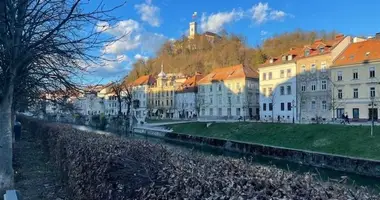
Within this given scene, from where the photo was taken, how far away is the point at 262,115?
58875 millimetres

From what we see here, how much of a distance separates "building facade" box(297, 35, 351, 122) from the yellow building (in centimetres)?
122

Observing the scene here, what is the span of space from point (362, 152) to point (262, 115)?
115ft

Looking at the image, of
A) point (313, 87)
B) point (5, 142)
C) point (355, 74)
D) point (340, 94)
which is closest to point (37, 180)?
point (5, 142)

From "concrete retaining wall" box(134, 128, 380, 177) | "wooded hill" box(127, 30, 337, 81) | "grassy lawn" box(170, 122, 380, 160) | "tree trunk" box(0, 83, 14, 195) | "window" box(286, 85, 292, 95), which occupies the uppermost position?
"wooded hill" box(127, 30, 337, 81)

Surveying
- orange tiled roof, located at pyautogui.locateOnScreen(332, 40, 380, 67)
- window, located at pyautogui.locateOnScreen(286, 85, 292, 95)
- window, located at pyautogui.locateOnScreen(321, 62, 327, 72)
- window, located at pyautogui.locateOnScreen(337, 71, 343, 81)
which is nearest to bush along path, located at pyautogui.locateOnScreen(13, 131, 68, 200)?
orange tiled roof, located at pyautogui.locateOnScreen(332, 40, 380, 67)

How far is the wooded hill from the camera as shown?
81.9 m

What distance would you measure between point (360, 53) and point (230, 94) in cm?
2758

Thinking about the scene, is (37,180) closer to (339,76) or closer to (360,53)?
(339,76)

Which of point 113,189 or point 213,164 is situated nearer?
point 213,164

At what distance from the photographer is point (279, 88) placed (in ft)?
A: 179

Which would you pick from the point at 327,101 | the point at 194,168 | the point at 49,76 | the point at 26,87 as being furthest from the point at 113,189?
the point at 327,101

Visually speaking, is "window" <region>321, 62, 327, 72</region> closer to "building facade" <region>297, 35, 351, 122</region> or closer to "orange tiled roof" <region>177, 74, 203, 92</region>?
"building facade" <region>297, 35, 351, 122</region>

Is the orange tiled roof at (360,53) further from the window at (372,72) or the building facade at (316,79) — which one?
the building facade at (316,79)

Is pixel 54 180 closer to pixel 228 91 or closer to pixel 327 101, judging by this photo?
pixel 327 101
